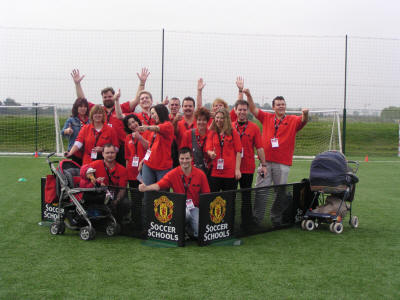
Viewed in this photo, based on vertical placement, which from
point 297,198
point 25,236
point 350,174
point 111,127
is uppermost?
point 111,127

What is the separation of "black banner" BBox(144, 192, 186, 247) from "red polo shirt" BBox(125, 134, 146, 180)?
2.76 feet

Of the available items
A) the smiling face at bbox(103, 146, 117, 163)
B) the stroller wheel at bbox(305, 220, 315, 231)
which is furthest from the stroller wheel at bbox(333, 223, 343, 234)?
the smiling face at bbox(103, 146, 117, 163)

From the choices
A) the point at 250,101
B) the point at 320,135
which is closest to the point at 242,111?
the point at 250,101

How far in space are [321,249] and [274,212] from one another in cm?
104

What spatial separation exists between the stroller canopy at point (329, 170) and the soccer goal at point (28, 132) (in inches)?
480

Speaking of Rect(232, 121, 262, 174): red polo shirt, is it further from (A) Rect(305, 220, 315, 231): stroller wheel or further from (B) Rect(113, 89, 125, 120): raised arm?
(B) Rect(113, 89, 125, 120): raised arm

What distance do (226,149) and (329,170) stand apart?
1.36 meters

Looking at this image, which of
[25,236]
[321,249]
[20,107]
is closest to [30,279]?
[25,236]

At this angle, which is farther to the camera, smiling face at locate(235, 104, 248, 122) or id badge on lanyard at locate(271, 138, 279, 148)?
id badge on lanyard at locate(271, 138, 279, 148)

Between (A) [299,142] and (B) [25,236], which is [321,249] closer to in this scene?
(B) [25,236]

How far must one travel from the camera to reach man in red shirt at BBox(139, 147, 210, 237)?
16.0 ft

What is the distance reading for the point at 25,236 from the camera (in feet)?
16.7

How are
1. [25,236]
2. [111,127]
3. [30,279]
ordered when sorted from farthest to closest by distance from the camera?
[111,127]
[25,236]
[30,279]

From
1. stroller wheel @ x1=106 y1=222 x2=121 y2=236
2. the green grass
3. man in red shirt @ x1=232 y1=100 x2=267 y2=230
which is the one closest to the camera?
the green grass
